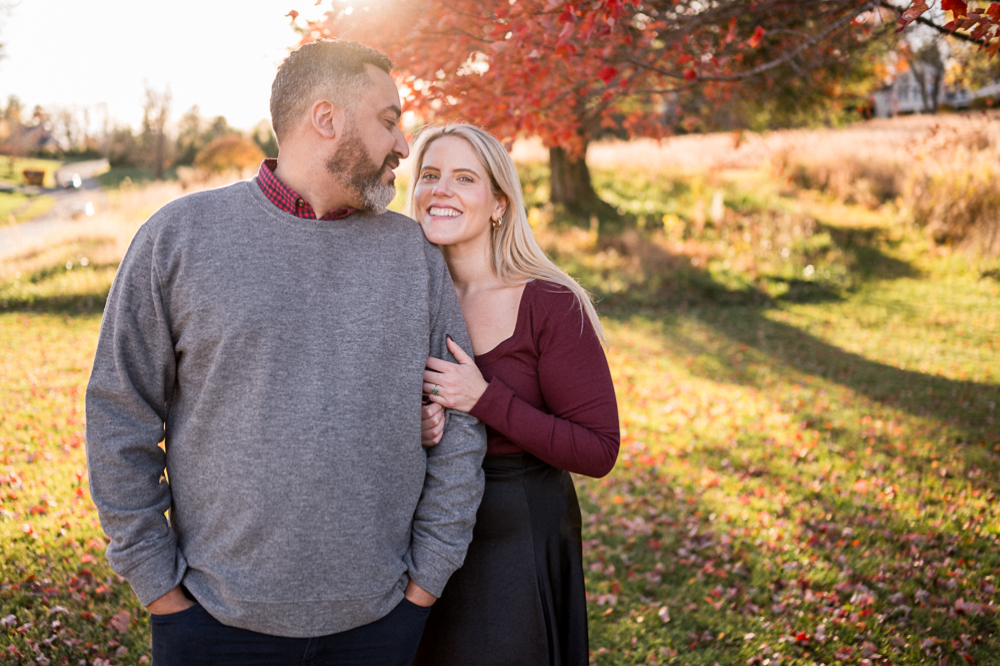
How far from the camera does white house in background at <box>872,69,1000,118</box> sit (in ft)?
29.1

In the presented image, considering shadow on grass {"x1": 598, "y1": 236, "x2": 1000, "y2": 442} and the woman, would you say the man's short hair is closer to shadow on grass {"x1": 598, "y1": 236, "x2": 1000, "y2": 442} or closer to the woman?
the woman

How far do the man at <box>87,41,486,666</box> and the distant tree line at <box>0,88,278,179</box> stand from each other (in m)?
33.5

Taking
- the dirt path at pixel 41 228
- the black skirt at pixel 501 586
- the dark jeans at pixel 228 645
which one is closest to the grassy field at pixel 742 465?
the dirt path at pixel 41 228

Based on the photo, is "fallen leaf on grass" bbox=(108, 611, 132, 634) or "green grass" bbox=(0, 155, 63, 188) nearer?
"fallen leaf on grass" bbox=(108, 611, 132, 634)

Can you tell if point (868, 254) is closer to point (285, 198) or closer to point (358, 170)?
point (358, 170)

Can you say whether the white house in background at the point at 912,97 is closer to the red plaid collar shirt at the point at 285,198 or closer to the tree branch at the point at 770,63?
the tree branch at the point at 770,63

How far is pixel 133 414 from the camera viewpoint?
1926mm

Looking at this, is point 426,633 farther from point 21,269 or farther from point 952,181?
point 952,181

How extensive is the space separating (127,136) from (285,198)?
49.4 meters

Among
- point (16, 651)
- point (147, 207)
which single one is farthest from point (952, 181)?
point (147, 207)

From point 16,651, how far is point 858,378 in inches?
354

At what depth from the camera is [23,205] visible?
29031mm

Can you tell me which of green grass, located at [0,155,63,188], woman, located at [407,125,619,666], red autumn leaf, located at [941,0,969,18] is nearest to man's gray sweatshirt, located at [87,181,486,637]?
woman, located at [407,125,619,666]

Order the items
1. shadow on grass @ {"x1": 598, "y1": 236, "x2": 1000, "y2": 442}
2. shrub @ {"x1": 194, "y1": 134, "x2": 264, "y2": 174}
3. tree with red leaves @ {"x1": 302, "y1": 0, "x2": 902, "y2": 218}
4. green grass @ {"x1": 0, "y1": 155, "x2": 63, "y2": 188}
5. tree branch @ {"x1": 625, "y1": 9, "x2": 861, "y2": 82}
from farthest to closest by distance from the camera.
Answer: green grass @ {"x1": 0, "y1": 155, "x2": 63, "y2": 188}
shrub @ {"x1": 194, "y1": 134, "x2": 264, "y2": 174}
shadow on grass @ {"x1": 598, "y1": 236, "x2": 1000, "y2": 442}
tree branch @ {"x1": 625, "y1": 9, "x2": 861, "y2": 82}
tree with red leaves @ {"x1": 302, "y1": 0, "x2": 902, "y2": 218}
